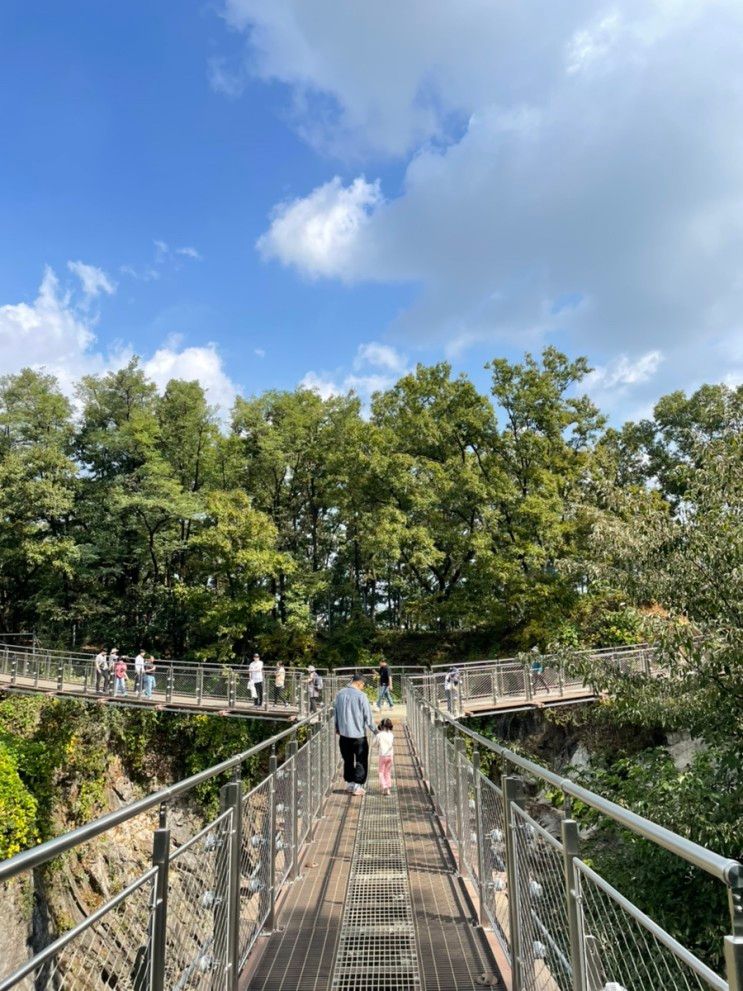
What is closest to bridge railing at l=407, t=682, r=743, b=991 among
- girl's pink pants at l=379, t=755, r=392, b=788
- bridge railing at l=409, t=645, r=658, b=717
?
girl's pink pants at l=379, t=755, r=392, b=788

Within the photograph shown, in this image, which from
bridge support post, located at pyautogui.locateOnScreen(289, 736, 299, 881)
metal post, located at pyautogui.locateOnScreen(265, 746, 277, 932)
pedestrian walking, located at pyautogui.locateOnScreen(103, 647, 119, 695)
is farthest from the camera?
pedestrian walking, located at pyautogui.locateOnScreen(103, 647, 119, 695)

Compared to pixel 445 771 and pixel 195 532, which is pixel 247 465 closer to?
pixel 195 532

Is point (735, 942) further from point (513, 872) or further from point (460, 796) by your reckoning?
point (460, 796)

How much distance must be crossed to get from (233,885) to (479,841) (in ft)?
6.42

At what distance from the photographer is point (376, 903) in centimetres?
502

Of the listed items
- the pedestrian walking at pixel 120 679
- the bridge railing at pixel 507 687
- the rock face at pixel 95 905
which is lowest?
the rock face at pixel 95 905

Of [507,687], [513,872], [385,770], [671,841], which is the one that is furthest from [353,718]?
[507,687]

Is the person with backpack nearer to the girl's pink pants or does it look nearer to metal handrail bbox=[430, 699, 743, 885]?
the girl's pink pants

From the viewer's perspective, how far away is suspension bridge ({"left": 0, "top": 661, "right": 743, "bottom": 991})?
1.98 meters

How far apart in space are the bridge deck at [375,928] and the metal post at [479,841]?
0.15 metres

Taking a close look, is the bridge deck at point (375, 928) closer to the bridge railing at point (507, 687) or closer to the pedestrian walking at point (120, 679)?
the bridge railing at point (507, 687)

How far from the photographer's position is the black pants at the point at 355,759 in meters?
8.96

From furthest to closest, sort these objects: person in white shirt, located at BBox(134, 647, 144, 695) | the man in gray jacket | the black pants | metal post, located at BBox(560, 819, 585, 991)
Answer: person in white shirt, located at BBox(134, 647, 144, 695) < the black pants < the man in gray jacket < metal post, located at BBox(560, 819, 585, 991)

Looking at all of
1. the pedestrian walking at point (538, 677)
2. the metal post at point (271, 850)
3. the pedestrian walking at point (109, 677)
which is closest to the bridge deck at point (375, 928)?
the metal post at point (271, 850)
